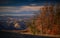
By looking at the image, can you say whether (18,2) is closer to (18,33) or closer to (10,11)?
(10,11)

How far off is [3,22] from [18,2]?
32 cm

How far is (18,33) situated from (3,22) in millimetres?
242

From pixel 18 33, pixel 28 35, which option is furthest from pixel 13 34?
pixel 28 35

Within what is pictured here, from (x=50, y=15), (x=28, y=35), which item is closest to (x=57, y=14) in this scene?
(x=50, y=15)

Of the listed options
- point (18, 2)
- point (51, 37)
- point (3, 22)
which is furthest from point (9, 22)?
point (51, 37)

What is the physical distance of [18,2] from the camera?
1.88 meters

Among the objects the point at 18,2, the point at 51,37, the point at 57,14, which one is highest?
the point at 18,2

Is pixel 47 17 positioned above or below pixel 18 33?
above

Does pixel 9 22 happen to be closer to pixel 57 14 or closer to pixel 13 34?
pixel 13 34

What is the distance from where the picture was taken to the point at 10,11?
6.23ft

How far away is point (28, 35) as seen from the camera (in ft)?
6.07

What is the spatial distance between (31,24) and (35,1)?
0.29 meters

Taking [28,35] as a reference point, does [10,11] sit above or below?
above

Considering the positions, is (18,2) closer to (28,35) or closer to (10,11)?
(10,11)
